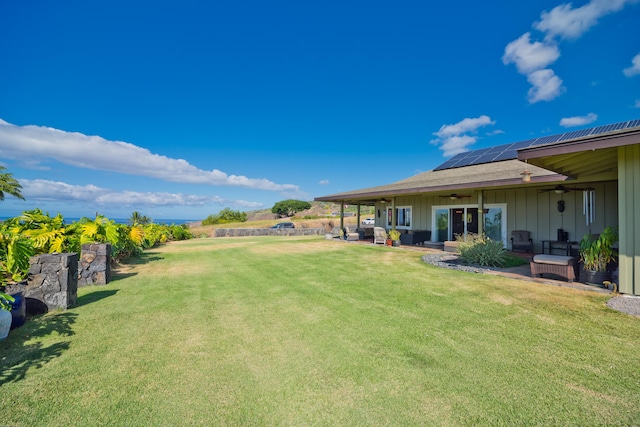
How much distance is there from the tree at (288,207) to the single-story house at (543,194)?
3668 cm

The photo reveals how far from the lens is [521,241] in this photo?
432 inches

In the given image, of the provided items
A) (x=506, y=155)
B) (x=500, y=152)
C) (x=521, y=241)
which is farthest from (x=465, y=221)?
(x=500, y=152)

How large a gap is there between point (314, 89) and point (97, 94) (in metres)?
15.3

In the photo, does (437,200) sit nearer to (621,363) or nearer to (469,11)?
(469,11)

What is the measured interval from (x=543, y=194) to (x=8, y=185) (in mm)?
32102

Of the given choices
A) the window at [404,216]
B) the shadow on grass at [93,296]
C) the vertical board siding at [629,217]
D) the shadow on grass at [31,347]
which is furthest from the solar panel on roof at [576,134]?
the shadow on grass at [31,347]

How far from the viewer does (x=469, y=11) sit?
13.8 meters

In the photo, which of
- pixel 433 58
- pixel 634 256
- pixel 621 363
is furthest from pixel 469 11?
pixel 621 363

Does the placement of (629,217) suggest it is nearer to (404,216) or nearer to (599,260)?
(599,260)

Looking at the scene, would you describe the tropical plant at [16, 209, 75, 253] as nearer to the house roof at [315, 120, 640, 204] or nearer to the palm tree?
the house roof at [315, 120, 640, 204]

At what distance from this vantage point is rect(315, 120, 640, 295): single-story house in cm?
482

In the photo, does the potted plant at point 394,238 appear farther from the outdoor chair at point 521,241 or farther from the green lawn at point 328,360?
the green lawn at point 328,360

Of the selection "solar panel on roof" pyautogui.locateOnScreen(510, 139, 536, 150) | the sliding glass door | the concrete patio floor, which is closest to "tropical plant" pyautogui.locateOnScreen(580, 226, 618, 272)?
the concrete patio floor

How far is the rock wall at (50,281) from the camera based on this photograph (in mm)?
4590
